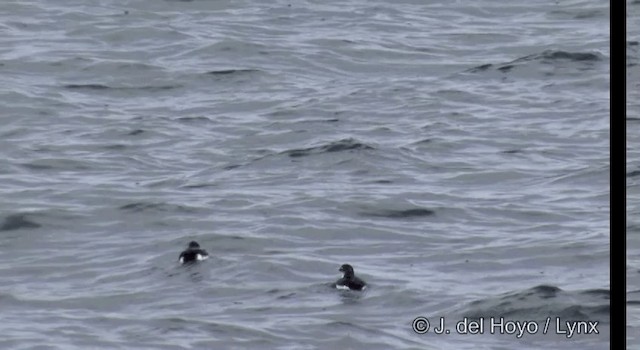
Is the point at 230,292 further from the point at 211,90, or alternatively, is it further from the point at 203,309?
the point at 211,90

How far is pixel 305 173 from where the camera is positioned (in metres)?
11.7

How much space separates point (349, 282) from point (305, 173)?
4.37 m

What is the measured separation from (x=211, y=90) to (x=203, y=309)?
8308 mm

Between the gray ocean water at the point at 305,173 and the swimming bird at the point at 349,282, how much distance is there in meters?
0.07

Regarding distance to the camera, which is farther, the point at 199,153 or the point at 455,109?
the point at 455,109

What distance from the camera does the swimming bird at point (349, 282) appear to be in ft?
24.2

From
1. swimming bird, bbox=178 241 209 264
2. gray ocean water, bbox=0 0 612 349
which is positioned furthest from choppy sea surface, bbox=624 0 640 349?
swimming bird, bbox=178 241 209 264

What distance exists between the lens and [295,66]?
16.7 meters

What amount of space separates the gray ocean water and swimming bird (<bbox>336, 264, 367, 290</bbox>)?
0.07 m

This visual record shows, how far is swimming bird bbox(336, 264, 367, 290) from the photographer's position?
24.2 feet

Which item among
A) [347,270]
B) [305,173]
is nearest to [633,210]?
[347,270]

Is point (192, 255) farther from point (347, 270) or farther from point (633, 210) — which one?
point (633, 210)

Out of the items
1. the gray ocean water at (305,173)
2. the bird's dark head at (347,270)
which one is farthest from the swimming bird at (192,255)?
the bird's dark head at (347,270)

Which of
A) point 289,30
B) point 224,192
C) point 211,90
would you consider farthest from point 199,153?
point 289,30
